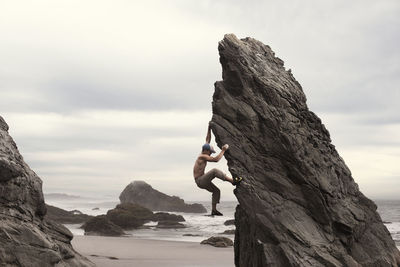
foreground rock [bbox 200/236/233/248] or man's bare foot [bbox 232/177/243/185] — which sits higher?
→ man's bare foot [bbox 232/177/243/185]

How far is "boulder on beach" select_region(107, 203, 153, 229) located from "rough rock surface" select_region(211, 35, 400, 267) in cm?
3172

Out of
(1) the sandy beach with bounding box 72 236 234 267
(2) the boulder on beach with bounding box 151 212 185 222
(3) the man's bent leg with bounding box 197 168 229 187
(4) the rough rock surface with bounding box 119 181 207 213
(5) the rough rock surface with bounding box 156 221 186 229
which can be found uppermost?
(4) the rough rock surface with bounding box 119 181 207 213

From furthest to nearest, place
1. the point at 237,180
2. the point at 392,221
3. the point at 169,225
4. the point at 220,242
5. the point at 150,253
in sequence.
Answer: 1. the point at 392,221
2. the point at 169,225
3. the point at 220,242
4. the point at 150,253
5. the point at 237,180

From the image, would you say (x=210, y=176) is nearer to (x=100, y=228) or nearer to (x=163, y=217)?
(x=100, y=228)

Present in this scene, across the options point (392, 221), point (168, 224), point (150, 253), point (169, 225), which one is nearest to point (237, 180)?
point (150, 253)

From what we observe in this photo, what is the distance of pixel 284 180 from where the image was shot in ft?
50.8

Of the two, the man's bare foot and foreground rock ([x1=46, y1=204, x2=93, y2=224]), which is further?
foreground rock ([x1=46, y1=204, x2=93, y2=224])

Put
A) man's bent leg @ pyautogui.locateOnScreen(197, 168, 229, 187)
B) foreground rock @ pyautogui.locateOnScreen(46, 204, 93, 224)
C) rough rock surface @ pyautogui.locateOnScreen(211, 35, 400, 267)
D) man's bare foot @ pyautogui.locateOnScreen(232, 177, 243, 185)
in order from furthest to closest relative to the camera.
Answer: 1. foreground rock @ pyautogui.locateOnScreen(46, 204, 93, 224)
2. man's bent leg @ pyautogui.locateOnScreen(197, 168, 229, 187)
3. man's bare foot @ pyautogui.locateOnScreen(232, 177, 243, 185)
4. rough rock surface @ pyautogui.locateOnScreen(211, 35, 400, 267)

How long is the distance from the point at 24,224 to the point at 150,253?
495 inches

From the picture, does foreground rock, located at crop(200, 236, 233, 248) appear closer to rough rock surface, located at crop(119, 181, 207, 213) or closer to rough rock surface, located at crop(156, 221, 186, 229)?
rough rock surface, located at crop(156, 221, 186, 229)

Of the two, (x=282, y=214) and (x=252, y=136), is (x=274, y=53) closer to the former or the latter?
(x=252, y=136)

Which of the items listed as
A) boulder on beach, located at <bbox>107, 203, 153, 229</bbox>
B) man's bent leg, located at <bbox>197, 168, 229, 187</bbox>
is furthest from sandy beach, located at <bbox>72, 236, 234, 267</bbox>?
boulder on beach, located at <bbox>107, 203, 153, 229</bbox>

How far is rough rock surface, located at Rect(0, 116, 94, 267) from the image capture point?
14901 millimetres

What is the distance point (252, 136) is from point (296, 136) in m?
1.42
